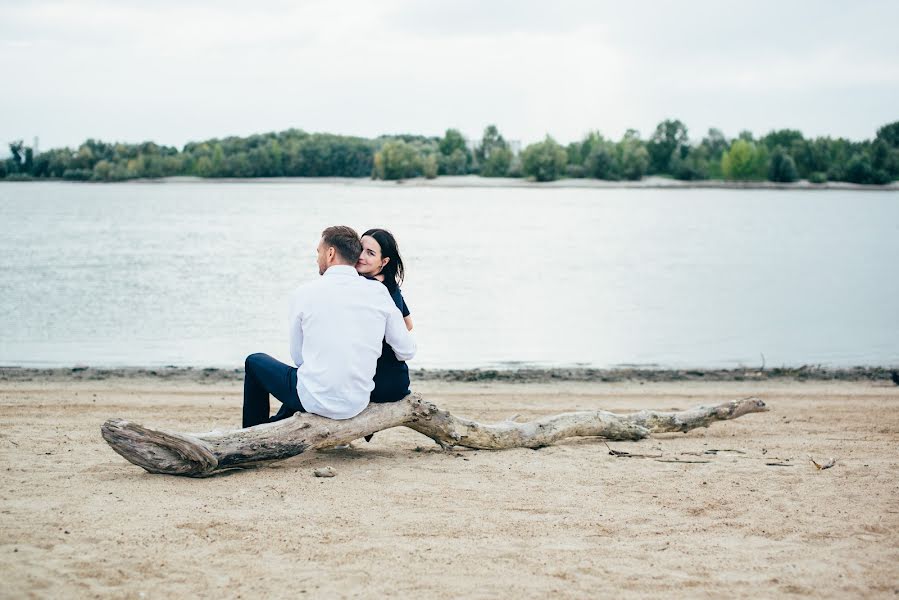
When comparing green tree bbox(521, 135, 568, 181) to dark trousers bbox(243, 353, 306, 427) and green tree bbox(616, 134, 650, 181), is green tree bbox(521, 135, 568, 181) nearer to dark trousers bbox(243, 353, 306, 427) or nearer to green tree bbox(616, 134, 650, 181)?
green tree bbox(616, 134, 650, 181)

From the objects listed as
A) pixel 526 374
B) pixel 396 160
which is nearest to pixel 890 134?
pixel 396 160

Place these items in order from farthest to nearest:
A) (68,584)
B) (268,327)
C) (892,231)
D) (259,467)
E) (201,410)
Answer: (892,231) → (268,327) → (201,410) → (259,467) → (68,584)

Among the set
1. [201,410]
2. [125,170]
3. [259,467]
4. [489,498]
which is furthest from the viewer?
[125,170]

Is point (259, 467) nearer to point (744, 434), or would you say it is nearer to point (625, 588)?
point (625, 588)

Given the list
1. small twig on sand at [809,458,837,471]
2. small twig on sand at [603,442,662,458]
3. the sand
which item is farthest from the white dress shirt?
small twig on sand at [809,458,837,471]

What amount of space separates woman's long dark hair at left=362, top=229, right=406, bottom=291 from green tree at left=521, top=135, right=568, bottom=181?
114518 mm

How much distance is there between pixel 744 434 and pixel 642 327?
1130 centimetres

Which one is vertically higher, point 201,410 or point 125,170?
point 125,170

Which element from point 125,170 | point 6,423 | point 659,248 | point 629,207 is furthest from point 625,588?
point 125,170

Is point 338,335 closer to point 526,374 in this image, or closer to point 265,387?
point 265,387

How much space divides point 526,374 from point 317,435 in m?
6.85

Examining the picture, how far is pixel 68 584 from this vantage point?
3.74m

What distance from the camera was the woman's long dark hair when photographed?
5.73 m

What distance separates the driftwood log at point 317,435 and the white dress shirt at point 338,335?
0.54 feet
